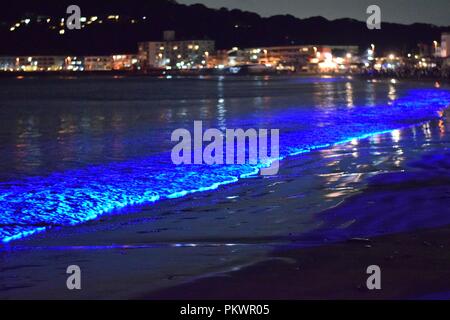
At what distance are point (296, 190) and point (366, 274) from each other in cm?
425

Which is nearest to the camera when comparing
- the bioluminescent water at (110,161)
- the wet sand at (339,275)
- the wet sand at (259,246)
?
the wet sand at (339,275)

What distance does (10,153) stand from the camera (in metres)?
14.8

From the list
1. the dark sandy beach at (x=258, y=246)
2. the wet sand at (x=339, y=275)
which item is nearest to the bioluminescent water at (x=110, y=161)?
the dark sandy beach at (x=258, y=246)

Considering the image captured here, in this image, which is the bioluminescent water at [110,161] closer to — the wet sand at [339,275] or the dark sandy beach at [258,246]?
the dark sandy beach at [258,246]

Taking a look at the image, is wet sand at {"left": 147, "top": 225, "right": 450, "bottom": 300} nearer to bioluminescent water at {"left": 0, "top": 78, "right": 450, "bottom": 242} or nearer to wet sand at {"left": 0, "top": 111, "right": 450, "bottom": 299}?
wet sand at {"left": 0, "top": 111, "right": 450, "bottom": 299}

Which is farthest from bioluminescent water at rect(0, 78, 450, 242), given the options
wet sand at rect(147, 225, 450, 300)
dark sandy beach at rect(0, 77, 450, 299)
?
wet sand at rect(147, 225, 450, 300)

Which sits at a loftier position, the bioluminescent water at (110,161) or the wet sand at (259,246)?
the wet sand at (259,246)

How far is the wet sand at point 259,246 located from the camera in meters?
5.07

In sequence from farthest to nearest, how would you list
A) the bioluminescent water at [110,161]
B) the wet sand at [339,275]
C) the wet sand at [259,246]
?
the bioluminescent water at [110,161] → the wet sand at [259,246] → the wet sand at [339,275]

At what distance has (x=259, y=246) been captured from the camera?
6301mm

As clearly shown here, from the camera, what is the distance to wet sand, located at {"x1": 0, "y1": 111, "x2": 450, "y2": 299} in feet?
16.6

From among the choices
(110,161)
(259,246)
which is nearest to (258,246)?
(259,246)
